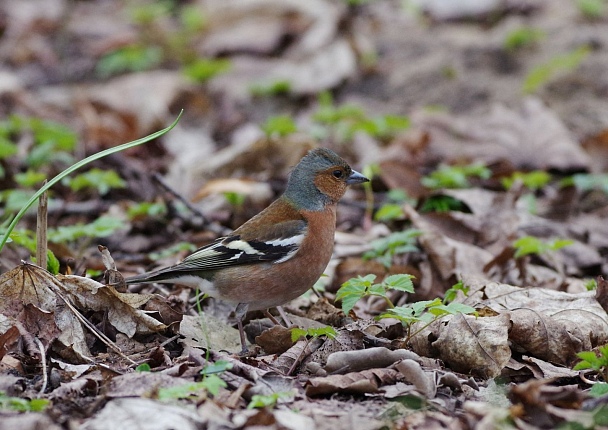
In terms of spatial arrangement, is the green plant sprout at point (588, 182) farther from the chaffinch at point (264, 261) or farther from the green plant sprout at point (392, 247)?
the chaffinch at point (264, 261)

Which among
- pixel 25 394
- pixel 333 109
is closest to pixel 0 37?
pixel 333 109

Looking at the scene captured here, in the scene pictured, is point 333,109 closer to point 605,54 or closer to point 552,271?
point 605,54

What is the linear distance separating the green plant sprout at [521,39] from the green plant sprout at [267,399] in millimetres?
8220

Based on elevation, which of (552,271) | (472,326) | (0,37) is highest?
(0,37)

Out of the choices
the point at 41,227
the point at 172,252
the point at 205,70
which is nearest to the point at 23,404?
the point at 41,227

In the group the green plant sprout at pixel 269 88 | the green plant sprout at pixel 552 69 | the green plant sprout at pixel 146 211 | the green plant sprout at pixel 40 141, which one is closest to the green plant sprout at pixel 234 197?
the green plant sprout at pixel 146 211

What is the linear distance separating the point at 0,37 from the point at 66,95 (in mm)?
3423

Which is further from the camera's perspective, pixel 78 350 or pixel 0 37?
pixel 0 37

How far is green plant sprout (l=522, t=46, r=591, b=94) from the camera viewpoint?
31.3 feet

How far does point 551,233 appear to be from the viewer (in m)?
6.77

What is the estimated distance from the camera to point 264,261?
511 centimetres

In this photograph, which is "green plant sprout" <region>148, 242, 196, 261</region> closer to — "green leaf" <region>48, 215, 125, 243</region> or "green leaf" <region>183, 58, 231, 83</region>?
"green leaf" <region>48, 215, 125, 243</region>

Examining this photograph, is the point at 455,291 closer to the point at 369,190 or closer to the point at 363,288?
the point at 363,288

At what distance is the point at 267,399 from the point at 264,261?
5.47 ft
